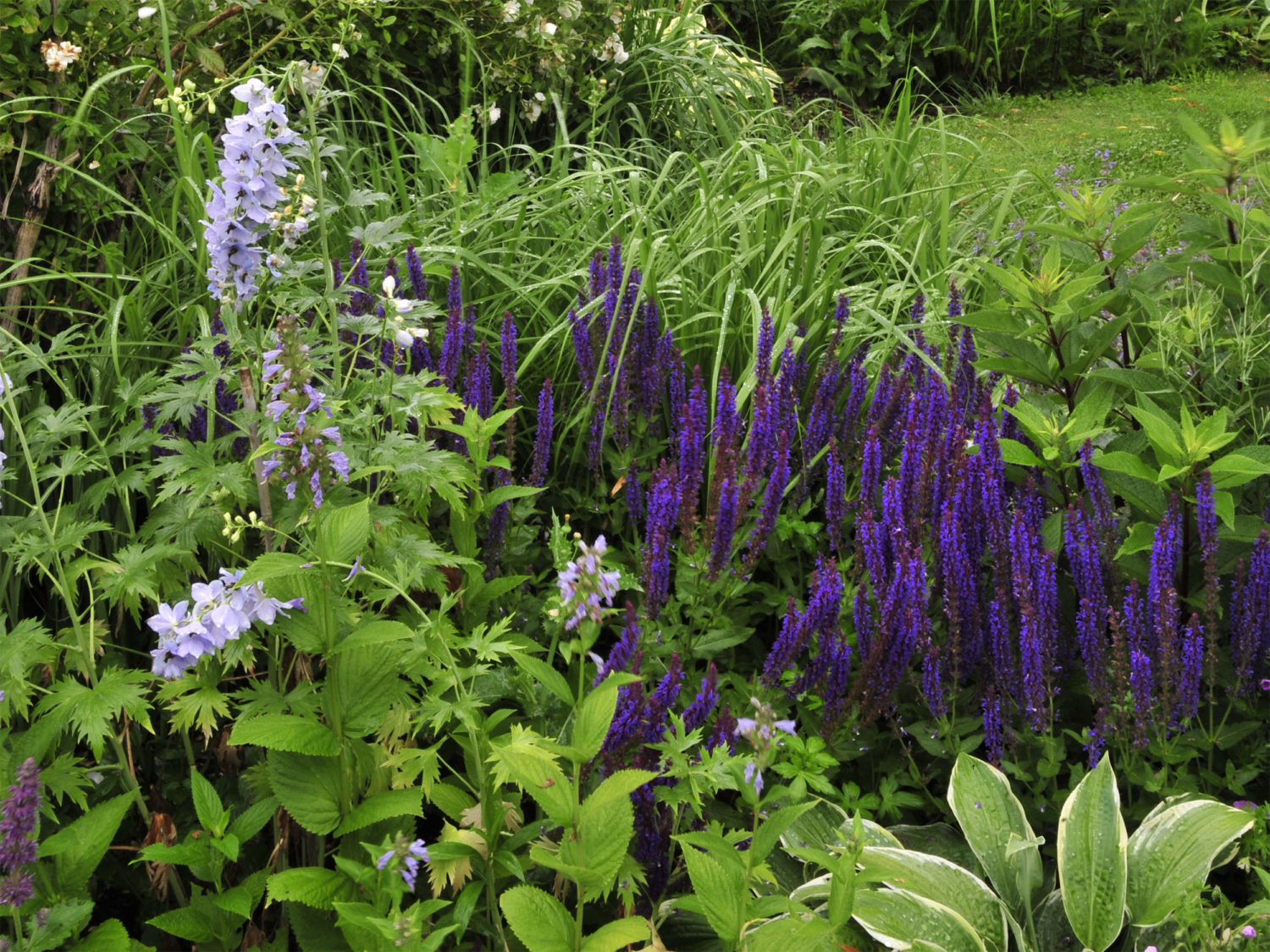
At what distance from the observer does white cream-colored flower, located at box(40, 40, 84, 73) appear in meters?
2.86

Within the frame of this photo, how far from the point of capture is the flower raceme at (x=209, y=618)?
1.53m

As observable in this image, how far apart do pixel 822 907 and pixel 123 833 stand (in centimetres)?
129

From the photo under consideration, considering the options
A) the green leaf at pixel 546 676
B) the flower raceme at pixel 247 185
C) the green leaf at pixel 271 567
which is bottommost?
the green leaf at pixel 546 676

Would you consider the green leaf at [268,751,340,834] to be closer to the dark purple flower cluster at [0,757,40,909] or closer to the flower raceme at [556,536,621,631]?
the dark purple flower cluster at [0,757,40,909]

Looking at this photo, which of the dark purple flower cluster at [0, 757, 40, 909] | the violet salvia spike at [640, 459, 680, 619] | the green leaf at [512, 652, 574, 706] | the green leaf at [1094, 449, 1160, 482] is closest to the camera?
the dark purple flower cluster at [0, 757, 40, 909]

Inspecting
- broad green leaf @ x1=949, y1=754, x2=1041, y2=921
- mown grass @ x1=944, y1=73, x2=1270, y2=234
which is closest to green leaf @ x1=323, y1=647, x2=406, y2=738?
broad green leaf @ x1=949, y1=754, x2=1041, y2=921

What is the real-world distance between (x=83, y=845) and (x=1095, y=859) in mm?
1553

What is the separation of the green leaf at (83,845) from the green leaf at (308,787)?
236mm

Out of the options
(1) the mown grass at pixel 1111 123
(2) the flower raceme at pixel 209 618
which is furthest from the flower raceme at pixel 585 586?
(1) the mown grass at pixel 1111 123

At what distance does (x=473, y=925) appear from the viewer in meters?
1.68

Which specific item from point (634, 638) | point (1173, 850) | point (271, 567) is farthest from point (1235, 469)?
point (271, 567)

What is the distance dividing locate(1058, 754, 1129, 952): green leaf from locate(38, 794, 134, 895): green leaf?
1472 mm

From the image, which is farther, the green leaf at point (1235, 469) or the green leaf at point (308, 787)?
the green leaf at point (1235, 469)

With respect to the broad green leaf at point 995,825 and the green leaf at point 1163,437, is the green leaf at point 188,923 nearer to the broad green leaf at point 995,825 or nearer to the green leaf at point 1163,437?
the broad green leaf at point 995,825
